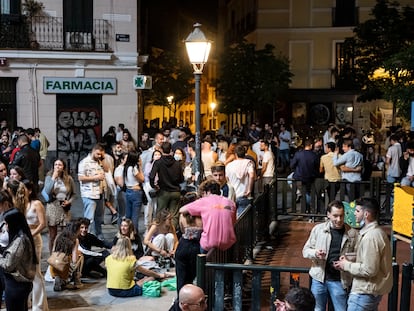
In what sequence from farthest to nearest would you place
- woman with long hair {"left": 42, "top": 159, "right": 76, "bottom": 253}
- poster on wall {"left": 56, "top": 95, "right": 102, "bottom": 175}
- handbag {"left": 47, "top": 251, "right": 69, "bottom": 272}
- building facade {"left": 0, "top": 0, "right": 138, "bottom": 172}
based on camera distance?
poster on wall {"left": 56, "top": 95, "right": 102, "bottom": 175} → building facade {"left": 0, "top": 0, "right": 138, "bottom": 172} → woman with long hair {"left": 42, "top": 159, "right": 76, "bottom": 253} → handbag {"left": 47, "top": 251, "right": 69, "bottom": 272}

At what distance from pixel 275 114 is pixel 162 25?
1210 cm

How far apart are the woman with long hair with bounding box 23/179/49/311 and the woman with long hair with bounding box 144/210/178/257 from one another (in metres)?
2.15

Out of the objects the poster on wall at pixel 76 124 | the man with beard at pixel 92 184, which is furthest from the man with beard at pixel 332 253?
the poster on wall at pixel 76 124

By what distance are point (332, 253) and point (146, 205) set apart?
6360 millimetres

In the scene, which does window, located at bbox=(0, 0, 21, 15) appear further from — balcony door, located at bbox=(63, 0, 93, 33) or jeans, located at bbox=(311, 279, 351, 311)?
jeans, located at bbox=(311, 279, 351, 311)

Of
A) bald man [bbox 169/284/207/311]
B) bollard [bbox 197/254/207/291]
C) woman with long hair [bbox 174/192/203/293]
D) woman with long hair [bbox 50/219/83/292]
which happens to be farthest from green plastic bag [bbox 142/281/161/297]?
bald man [bbox 169/284/207/311]

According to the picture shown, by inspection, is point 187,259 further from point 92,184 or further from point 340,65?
point 340,65

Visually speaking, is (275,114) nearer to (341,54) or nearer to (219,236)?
(341,54)

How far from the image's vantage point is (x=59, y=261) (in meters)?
8.87

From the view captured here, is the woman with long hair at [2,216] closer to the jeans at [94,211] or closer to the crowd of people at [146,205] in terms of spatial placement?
the crowd of people at [146,205]

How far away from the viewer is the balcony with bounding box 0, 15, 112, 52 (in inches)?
883

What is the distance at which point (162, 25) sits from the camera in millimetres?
44781

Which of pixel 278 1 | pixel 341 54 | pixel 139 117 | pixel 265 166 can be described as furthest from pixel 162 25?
pixel 265 166

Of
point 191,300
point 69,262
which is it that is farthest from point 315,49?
point 191,300
